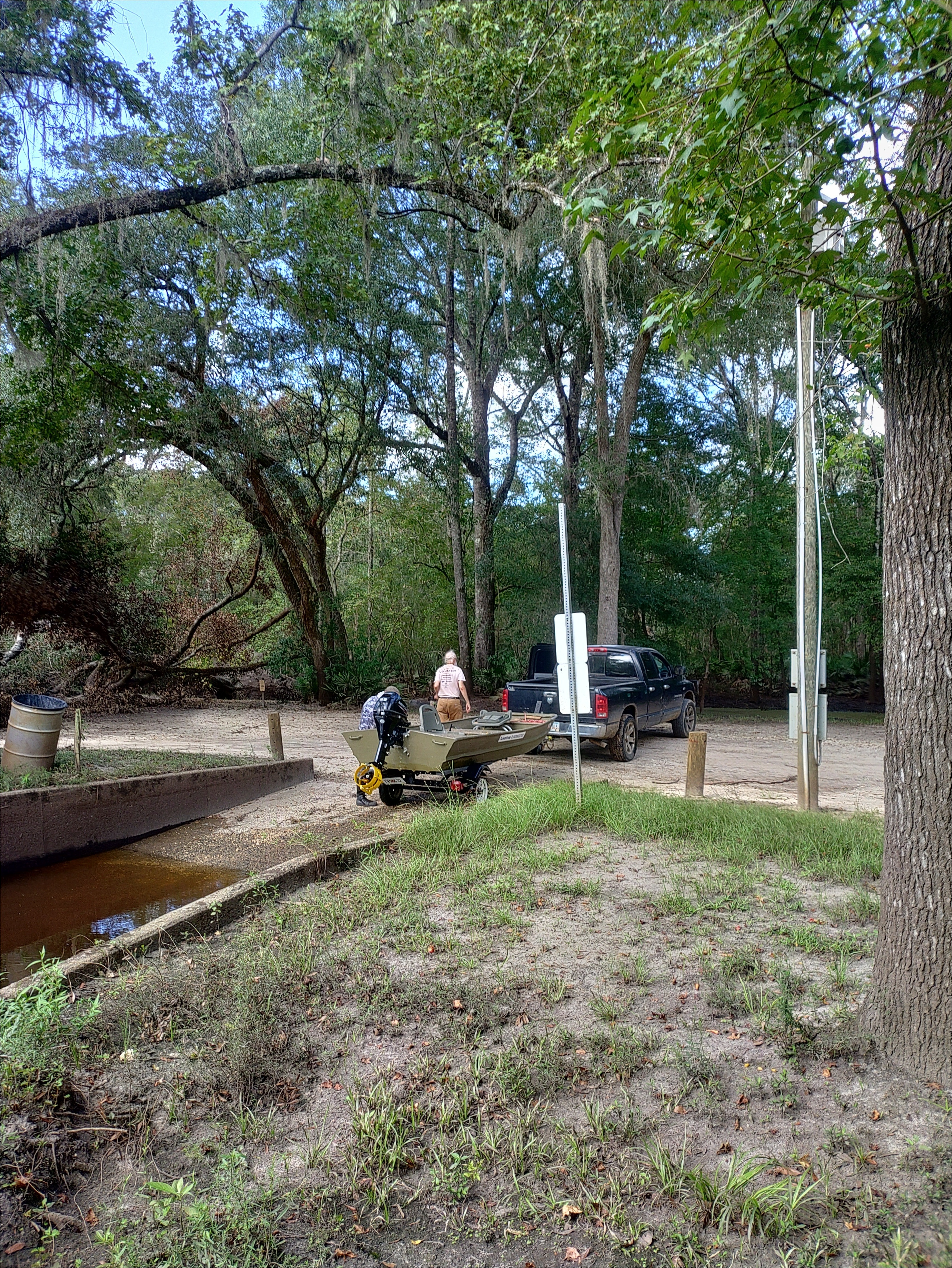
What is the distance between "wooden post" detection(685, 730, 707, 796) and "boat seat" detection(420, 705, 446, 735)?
292 cm

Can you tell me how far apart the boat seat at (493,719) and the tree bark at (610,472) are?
22.3 feet

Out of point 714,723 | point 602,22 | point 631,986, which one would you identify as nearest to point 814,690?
point 631,986

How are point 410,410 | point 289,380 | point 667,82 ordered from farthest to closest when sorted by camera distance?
1. point 410,410
2. point 289,380
3. point 667,82

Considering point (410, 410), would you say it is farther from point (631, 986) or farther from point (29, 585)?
point (631, 986)

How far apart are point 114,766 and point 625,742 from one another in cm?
745

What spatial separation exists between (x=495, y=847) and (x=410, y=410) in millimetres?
16565

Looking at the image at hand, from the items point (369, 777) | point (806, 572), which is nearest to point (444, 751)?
point (369, 777)

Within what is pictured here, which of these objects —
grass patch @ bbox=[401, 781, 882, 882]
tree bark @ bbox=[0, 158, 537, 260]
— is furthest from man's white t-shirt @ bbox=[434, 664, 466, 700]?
tree bark @ bbox=[0, 158, 537, 260]

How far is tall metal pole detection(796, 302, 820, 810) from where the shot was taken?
24.8 ft

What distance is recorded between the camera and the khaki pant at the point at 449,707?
11.9 metres

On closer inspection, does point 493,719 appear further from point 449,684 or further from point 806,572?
point 806,572

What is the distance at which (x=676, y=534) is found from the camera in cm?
2177

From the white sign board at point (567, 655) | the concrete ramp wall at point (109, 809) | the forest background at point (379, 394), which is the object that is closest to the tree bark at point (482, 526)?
the forest background at point (379, 394)

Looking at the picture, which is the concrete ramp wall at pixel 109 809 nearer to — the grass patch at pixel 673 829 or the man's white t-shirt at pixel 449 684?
the man's white t-shirt at pixel 449 684
